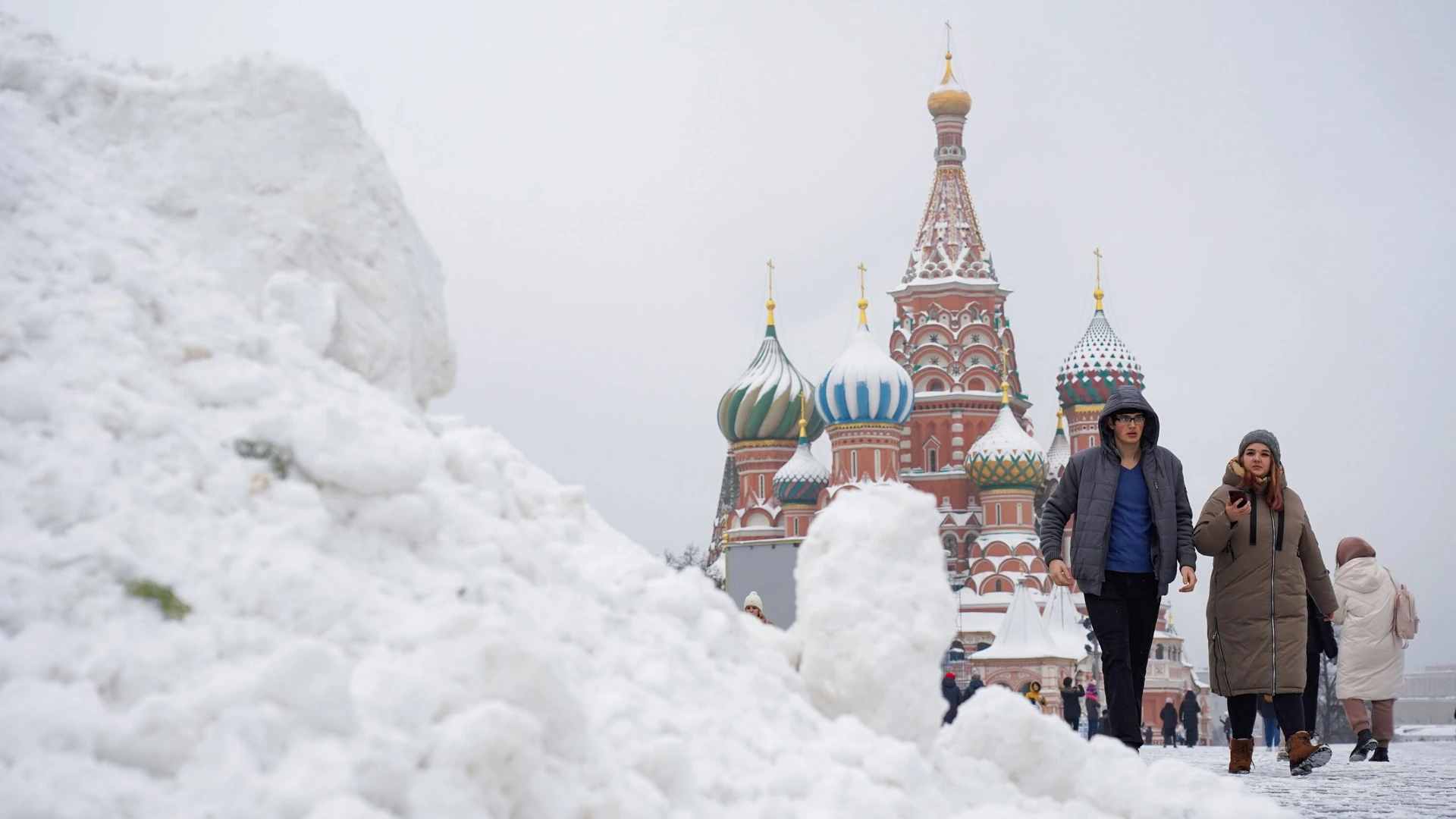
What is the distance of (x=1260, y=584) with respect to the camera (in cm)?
600

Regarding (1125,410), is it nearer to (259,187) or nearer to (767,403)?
(259,187)

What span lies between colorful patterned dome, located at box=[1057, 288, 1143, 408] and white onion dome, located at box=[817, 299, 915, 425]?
524cm

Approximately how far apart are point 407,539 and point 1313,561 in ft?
14.6

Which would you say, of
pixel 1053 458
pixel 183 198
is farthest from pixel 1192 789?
pixel 1053 458

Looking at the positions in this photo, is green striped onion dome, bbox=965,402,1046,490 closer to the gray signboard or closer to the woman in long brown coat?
the gray signboard

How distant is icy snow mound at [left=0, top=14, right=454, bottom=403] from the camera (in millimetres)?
3404

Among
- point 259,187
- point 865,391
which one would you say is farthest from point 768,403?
point 259,187

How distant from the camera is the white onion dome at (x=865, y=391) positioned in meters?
36.5

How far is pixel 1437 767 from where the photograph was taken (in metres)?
6.96

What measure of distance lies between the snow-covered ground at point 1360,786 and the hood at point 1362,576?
88 cm

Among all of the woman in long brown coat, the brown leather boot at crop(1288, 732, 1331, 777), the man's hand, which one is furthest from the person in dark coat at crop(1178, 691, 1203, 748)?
the man's hand

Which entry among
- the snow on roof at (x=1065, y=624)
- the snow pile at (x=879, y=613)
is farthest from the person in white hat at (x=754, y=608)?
the snow on roof at (x=1065, y=624)

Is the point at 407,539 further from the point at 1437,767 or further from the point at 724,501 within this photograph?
the point at 724,501

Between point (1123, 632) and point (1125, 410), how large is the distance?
2.72 ft
